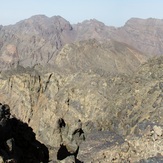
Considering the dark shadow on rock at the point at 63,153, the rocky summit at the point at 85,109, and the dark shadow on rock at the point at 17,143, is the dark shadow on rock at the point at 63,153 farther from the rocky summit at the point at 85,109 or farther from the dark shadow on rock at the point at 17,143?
the dark shadow on rock at the point at 17,143

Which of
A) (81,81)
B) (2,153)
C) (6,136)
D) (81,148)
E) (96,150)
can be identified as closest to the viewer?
(2,153)

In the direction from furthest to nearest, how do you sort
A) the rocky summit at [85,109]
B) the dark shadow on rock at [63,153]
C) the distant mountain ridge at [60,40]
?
1. the distant mountain ridge at [60,40]
2. the dark shadow on rock at [63,153]
3. the rocky summit at [85,109]

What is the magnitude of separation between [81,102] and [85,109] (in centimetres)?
188

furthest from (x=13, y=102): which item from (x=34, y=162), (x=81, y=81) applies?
(x=34, y=162)

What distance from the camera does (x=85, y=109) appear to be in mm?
48844

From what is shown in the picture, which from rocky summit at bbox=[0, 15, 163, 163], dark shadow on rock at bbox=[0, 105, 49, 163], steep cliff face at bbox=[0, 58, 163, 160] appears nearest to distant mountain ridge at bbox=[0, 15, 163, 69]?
rocky summit at bbox=[0, 15, 163, 163]

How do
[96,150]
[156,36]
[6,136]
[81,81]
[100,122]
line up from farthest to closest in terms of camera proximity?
[156,36] < [81,81] < [100,122] < [96,150] < [6,136]

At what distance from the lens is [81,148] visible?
87.1ft

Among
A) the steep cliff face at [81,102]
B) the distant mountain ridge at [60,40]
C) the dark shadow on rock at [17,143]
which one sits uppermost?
the dark shadow on rock at [17,143]

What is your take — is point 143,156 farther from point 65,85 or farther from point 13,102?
point 13,102

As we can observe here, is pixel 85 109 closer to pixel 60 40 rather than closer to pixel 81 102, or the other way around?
pixel 81 102

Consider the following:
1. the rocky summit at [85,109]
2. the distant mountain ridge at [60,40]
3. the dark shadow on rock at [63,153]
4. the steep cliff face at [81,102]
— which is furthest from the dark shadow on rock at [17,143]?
the distant mountain ridge at [60,40]

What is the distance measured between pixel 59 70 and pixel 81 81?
30.2ft

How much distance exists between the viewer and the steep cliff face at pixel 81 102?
1308 inches
